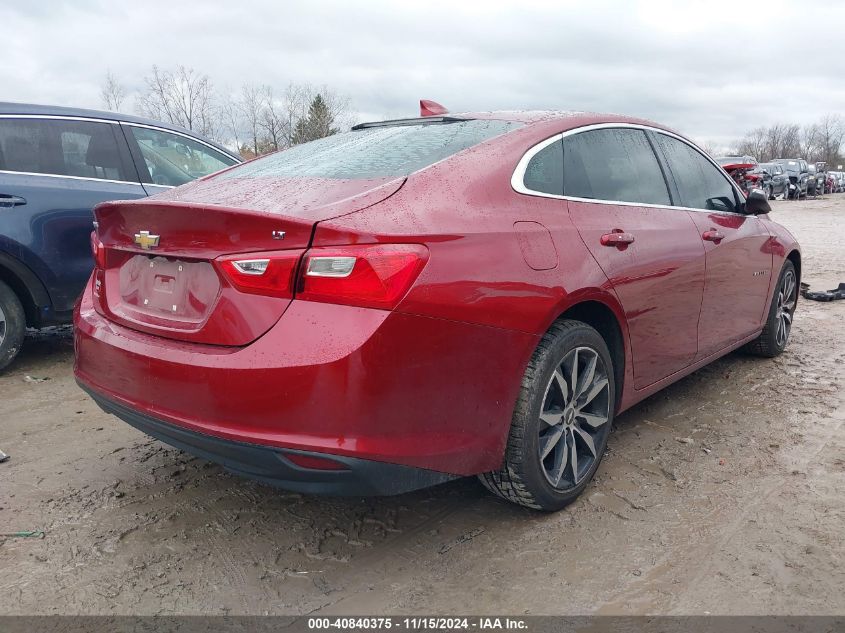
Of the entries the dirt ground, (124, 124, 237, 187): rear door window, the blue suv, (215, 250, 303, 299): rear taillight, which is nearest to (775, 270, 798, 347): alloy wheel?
the dirt ground

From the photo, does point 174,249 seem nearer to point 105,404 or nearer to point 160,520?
point 105,404

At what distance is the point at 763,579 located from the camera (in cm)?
231

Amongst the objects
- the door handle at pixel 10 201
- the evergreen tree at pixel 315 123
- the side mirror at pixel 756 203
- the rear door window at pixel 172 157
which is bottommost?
the side mirror at pixel 756 203

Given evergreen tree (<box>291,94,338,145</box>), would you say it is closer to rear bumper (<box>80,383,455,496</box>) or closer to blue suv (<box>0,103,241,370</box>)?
blue suv (<box>0,103,241,370</box>)

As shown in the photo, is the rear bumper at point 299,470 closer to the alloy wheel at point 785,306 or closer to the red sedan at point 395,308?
the red sedan at point 395,308

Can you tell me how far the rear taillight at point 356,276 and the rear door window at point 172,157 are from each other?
353 centimetres

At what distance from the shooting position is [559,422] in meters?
2.69

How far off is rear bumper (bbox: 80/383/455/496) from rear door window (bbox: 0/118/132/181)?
3.10 metres

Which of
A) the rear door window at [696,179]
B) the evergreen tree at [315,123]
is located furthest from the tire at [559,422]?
the evergreen tree at [315,123]

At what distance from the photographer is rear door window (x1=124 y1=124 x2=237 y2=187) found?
5.10 metres

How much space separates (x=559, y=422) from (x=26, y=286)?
11.7 ft

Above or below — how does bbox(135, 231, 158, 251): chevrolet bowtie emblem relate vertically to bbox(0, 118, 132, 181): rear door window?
below

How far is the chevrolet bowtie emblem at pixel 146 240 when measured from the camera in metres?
2.37

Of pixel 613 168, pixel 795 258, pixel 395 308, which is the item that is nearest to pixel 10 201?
pixel 395 308
